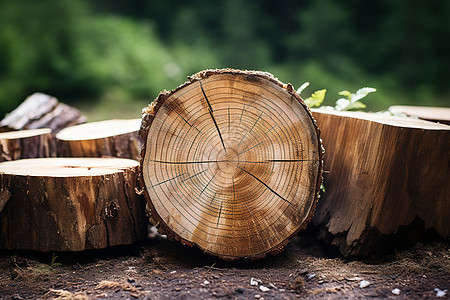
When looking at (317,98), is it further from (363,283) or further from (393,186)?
(363,283)

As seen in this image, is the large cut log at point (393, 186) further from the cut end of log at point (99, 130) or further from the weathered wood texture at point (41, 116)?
the weathered wood texture at point (41, 116)

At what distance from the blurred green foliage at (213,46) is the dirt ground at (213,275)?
17.1 ft

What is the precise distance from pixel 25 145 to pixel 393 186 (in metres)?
2.62

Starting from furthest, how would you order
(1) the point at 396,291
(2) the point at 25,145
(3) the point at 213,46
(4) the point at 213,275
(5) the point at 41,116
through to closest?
(3) the point at 213,46 < (5) the point at 41,116 < (2) the point at 25,145 < (4) the point at 213,275 < (1) the point at 396,291

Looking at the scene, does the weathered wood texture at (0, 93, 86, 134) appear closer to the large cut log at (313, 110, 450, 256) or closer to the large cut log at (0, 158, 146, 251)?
the large cut log at (0, 158, 146, 251)

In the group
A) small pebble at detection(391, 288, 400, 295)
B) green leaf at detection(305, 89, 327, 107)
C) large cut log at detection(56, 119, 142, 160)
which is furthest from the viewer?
green leaf at detection(305, 89, 327, 107)

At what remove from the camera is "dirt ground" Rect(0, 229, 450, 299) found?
1.96 m

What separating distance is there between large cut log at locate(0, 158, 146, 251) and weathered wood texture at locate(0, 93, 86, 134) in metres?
1.33

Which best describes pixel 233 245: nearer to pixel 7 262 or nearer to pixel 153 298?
pixel 153 298

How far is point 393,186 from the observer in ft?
7.51

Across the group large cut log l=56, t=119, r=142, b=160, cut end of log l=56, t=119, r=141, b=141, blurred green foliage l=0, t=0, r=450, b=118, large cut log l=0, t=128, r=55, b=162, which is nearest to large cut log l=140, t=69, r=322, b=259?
large cut log l=56, t=119, r=142, b=160

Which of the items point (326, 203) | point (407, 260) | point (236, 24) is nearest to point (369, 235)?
point (407, 260)

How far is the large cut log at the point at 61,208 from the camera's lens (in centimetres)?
230

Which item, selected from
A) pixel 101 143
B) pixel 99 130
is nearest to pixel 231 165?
pixel 101 143
